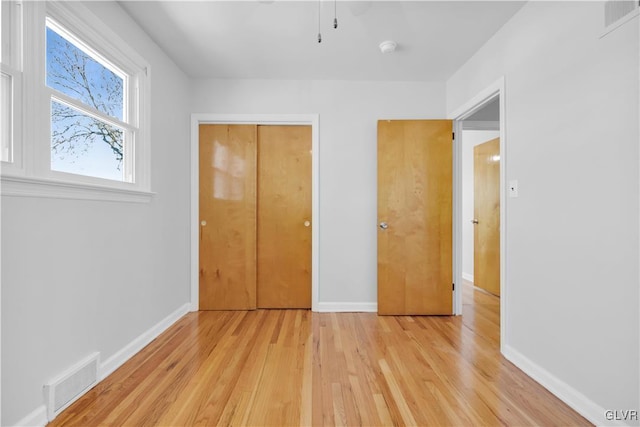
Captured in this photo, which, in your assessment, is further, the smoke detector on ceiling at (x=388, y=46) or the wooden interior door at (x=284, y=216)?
the wooden interior door at (x=284, y=216)

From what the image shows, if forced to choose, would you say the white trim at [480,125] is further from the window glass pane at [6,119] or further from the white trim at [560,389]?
the window glass pane at [6,119]

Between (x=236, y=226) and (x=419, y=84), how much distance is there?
2.52m

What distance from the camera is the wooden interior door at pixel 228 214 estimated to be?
3160 millimetres

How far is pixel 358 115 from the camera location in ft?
10.3

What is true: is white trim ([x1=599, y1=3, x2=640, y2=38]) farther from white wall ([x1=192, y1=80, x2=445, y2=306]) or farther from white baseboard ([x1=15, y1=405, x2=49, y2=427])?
white baseboard ([x1=15, y1=405, x2=49, y2=427])

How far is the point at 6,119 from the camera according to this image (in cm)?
131

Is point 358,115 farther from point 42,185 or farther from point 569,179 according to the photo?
point 42,185

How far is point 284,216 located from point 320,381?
70.9 inches

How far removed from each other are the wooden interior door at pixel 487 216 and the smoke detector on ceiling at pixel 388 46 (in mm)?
2269

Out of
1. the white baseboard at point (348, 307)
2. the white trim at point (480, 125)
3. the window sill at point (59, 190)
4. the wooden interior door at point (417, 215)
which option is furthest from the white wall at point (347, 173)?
the window sill at point (59, 190)

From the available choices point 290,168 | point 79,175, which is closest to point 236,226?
point 290,168

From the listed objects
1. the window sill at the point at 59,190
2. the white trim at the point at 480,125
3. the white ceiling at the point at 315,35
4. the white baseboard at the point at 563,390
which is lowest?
the white baseboard at the point at 563,390

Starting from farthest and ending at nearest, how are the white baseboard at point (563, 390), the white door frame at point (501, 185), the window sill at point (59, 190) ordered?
the white door frame at point (501, 185) → the white baseboard at point (563, 390) → the window sill at point (59, 190)

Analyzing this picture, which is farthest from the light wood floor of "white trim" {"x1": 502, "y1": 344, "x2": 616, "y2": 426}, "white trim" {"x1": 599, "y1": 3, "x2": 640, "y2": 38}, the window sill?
"white trim" {"x1": 599, "y1": 3, "x2": 640, "y2": 38}
